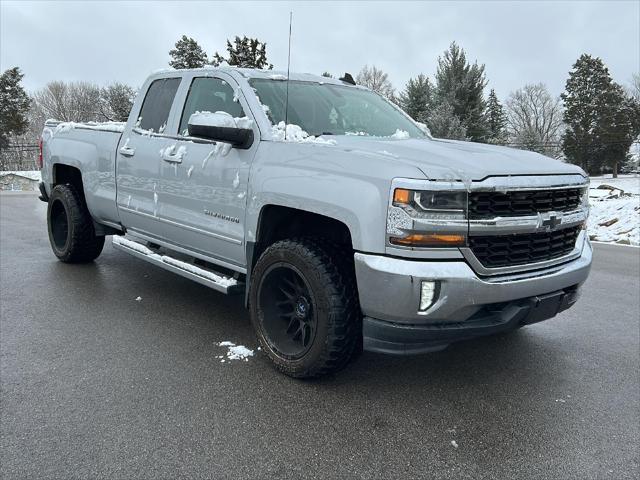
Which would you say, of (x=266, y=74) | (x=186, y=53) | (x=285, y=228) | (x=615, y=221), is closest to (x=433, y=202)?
(x=285, y=228)

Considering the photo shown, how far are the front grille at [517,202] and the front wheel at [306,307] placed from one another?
814mm

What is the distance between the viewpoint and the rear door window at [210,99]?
156 inches

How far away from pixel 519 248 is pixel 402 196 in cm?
78

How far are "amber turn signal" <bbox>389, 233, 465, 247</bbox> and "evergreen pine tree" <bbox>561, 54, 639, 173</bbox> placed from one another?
103 feet

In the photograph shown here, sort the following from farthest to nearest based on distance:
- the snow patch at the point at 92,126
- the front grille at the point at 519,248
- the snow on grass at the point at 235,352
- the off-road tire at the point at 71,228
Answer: the off-road tire at the point at 71,228 < the snow patch at the point at 92,126 < the snow on grass at the point at 235,352 < the front grille at the point at 519,248

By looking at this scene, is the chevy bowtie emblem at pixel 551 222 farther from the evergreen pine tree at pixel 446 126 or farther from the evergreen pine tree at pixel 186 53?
the evergreen pine tree at pixel 186 53

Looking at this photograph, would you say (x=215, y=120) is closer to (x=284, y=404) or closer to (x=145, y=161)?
(x=145, y=161)

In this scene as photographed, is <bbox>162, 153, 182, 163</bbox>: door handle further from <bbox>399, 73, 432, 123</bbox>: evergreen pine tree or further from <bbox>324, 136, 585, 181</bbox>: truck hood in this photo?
<bbox>399, 73, 432, 123</bbox>: evergreen pine tree

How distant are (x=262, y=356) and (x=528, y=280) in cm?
181

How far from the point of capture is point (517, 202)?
9.32ft

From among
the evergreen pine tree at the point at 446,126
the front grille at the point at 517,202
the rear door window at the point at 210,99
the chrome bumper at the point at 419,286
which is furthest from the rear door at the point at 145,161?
the evergreen pine tree at the point at 446,126

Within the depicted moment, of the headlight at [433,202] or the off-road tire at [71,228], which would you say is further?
the off-road tire at [71,228]

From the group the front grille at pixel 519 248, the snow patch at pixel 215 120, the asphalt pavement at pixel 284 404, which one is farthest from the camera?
the snow patch at pixel 215 120

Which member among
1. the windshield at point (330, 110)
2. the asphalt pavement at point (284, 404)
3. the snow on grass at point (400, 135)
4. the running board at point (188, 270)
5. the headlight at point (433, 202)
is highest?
the windshield at point (330, 110)
